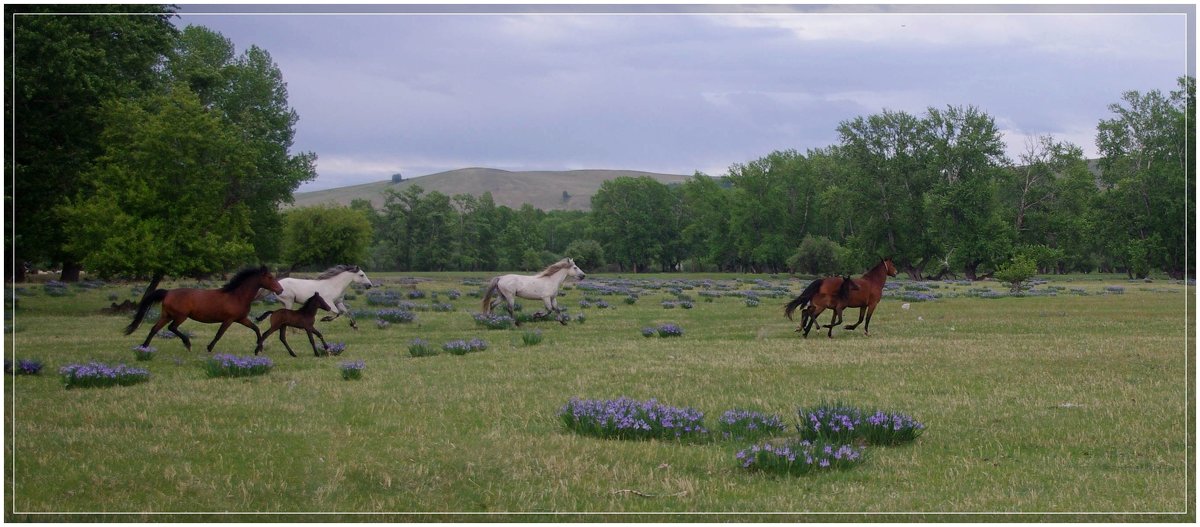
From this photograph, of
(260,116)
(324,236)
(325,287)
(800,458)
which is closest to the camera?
(800,458)

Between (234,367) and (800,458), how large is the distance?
8.80m

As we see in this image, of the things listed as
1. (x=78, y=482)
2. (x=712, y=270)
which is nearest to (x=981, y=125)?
(x=712, y=270)

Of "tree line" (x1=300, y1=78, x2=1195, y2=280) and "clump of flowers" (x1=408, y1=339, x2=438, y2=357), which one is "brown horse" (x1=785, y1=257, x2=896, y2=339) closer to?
"clump of flowers" (x1=408, y1=339, x2=438, y2=357)

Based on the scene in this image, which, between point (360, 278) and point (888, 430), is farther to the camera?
point (360, 278)

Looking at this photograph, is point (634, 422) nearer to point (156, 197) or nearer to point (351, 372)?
point (351, 372)

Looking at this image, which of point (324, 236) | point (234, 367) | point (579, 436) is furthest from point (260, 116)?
point (579, 436)

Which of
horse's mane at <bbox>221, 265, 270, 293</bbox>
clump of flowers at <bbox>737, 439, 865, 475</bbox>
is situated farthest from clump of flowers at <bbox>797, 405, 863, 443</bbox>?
horse's mane at <bbox>221, 265, 270, 293</bbox>

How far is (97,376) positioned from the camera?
469 inches

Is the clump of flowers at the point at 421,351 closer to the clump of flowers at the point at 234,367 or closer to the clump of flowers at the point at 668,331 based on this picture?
the clump of flowers at the point at 234,367

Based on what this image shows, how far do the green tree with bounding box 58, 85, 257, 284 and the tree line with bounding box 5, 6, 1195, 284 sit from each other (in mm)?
66

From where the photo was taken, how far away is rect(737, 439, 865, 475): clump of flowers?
709 cm

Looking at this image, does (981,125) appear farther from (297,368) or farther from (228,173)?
(297,368)

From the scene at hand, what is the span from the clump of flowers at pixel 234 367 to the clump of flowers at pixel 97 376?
840 mm

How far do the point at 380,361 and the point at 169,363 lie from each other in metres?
3.22
